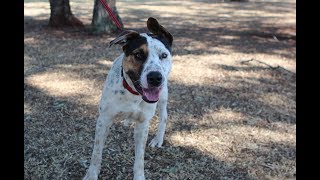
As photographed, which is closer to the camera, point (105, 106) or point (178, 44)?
point (105, 106)

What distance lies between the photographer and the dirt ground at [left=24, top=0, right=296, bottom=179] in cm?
477

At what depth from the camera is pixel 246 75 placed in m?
8.50

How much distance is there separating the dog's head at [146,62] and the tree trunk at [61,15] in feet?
29.5

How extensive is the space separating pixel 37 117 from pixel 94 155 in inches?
80.8

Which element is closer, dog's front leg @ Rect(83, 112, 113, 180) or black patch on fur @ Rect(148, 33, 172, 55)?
black patch on fur @ Rect(148, 33, 172, 55)

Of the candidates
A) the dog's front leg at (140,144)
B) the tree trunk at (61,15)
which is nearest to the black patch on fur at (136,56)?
the dog's front leg at (140,144)

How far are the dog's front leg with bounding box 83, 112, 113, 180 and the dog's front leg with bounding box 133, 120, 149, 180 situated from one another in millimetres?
342

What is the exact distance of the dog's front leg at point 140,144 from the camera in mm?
4200

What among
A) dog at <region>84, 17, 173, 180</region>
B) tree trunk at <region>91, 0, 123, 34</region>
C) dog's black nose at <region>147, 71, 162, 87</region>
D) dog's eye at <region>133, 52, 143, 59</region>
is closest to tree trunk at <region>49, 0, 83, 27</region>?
tree trunk at <region>91, 0, 123, 34</region>

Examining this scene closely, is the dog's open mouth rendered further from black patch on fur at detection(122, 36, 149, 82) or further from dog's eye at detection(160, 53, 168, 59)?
dog's eye at detection(160, 53, 168, 59)

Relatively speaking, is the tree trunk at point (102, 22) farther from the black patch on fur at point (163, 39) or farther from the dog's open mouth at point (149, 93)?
the dog's open mouth at point (149, 93)

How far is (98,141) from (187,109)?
8.70 feet

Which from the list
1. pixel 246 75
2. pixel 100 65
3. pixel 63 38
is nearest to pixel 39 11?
pixel 63 38
